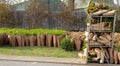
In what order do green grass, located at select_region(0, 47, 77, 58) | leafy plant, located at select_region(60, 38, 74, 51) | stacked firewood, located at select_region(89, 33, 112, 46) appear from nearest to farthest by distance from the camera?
stacked firewood, located at select_region(89, 33, 112, 46) < green grass, located at select_region(0, 47, 77, 58) < leafy plant, located at select_region(60, 38, 74, 51)

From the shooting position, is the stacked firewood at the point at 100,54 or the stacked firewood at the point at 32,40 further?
the stacked firewood at the point at 32,40

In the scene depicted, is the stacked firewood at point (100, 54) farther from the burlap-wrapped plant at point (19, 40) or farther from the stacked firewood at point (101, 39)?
the burlap-wrapped plant at point (19, 40)

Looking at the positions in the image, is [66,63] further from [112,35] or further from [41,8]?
[41,8]

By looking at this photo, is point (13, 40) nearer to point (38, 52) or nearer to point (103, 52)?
point (38, 52)

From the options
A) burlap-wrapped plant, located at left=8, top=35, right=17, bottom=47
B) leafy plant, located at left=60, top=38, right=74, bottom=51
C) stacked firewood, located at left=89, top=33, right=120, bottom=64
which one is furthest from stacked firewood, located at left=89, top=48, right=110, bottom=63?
burlap-wrapped plant, located at left=8, top=35, right=17, bottom=47

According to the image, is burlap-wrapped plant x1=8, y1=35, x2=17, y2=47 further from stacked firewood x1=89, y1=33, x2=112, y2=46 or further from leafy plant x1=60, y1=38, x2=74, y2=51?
stacked firewood x1=89, y1=33, x2=112, y2=46

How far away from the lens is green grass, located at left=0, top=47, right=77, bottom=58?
439 inches

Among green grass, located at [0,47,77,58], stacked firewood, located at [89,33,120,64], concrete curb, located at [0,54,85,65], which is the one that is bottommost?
concrete curb, located at [0,54,85,65]

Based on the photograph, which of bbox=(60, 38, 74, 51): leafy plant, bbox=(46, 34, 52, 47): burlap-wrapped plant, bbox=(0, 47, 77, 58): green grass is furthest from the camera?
bbox=(46, 34, 52, 47): burlap-wrapped plant

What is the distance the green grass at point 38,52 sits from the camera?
11.1 m

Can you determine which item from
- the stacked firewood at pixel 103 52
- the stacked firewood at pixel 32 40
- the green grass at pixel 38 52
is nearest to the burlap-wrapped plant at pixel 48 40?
the stacked firewood at pixel 32 40

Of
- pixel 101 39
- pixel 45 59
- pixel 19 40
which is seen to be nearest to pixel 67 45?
pixel 45 59

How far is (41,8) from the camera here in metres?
18.9

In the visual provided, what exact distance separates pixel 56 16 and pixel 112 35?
973 centimetres
